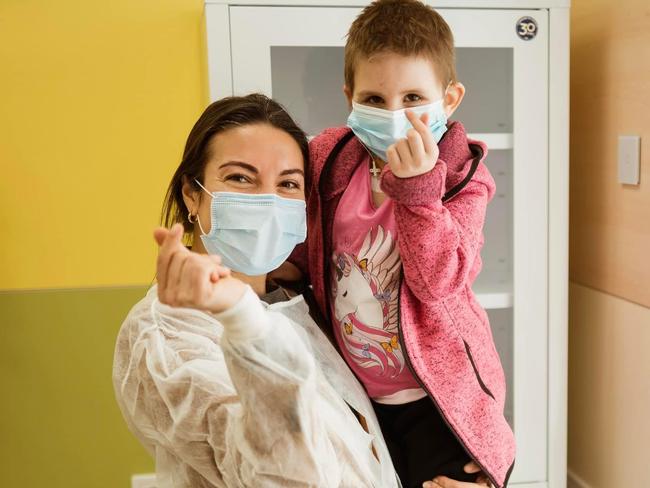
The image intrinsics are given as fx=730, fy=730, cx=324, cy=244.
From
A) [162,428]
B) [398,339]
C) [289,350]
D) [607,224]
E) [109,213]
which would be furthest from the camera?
[109,213]

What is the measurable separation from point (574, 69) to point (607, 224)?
1.47ft

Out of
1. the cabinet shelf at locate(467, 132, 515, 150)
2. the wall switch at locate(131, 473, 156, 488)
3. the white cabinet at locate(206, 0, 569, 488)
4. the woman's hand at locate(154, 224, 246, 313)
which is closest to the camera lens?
the woman's hand at locate(154, 224, 246, 313)

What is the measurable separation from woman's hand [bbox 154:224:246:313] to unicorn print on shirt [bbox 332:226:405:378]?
46 cm

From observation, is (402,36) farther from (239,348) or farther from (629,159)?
(629,159)

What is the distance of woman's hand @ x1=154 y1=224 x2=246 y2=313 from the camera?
0.74m

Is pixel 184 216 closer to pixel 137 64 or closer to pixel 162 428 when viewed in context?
pixel 162 428

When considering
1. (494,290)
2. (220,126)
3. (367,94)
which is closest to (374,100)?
(367,94)

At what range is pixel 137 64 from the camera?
2.07m

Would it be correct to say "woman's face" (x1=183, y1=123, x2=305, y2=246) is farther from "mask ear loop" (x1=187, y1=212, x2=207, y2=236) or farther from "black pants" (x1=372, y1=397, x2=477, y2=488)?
"black pants" (x1=372, y1=397, x2=477, y2=488)

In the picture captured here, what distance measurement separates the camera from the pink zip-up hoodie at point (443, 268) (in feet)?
3.44

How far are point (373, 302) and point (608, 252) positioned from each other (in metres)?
1.01

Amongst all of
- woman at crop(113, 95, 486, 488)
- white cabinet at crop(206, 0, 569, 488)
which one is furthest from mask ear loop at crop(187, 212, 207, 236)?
white cabinet at crop(206, 0, 569, 488)

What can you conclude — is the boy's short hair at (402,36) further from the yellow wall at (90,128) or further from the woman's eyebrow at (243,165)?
the yellow wall at (90,128)

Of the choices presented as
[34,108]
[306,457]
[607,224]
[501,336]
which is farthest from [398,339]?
Answer: [34,108]
